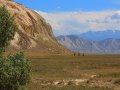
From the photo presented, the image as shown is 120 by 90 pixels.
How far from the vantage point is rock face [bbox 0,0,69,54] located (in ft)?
574

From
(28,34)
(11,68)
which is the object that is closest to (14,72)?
(11,68)

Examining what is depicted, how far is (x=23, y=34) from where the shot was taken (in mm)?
179250

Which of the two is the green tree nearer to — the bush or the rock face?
the bush

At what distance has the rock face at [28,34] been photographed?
175000 millimetres

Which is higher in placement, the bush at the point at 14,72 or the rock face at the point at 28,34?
the rock face at the point at 28,34

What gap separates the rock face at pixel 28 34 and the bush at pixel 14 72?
416 feet

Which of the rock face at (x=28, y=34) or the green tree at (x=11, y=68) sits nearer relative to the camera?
the green tree at (x=11, y=68)

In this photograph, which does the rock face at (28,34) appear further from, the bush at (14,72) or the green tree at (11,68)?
the bush at (14,72)

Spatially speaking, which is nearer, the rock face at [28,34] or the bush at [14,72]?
the bush at [14,72]

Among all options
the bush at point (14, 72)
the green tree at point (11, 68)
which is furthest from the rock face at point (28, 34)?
the bush at point (14, 72)

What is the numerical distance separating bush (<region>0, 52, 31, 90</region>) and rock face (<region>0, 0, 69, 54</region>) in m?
127

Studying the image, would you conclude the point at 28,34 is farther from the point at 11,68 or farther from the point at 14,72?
the point at 14,72

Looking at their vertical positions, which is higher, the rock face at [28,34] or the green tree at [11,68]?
the rock face at [28,34]

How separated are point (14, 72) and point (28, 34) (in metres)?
150
